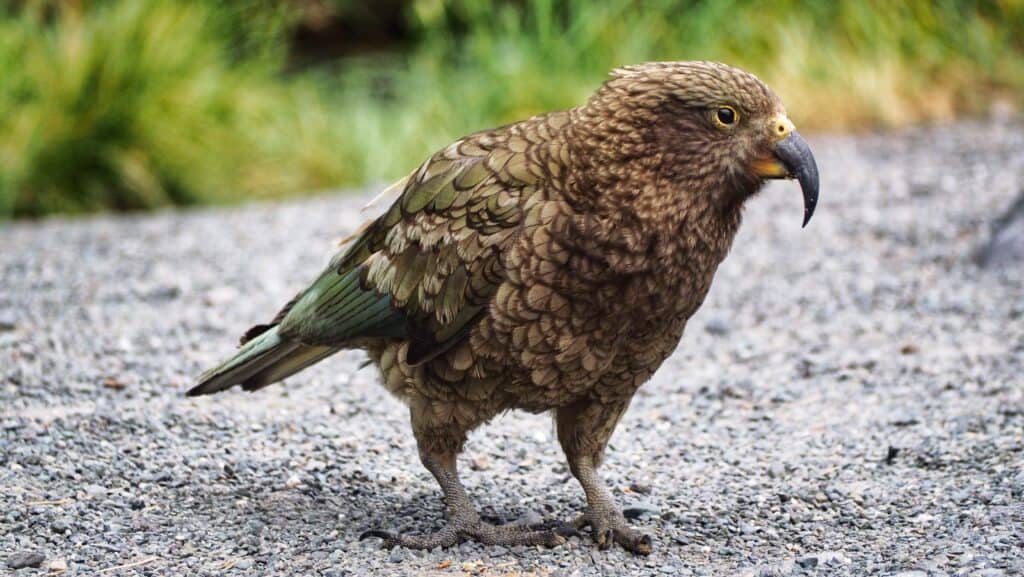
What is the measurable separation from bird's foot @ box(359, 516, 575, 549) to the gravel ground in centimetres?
4

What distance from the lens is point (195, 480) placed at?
Result: 3.98 meters

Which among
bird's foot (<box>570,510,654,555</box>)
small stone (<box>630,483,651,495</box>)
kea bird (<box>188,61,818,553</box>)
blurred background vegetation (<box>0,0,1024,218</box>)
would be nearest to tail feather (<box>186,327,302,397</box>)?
kea bird (<box>188,61,818,553</box>)

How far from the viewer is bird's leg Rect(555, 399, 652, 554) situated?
3.55 meters

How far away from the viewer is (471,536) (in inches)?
142

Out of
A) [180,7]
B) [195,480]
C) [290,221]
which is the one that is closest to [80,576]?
[195,480]

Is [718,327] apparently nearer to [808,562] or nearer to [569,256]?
[808,562]

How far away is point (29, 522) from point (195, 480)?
55cm

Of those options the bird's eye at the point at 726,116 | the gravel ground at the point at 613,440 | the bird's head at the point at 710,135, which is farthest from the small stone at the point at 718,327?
the bird's eye at the point at 726,116

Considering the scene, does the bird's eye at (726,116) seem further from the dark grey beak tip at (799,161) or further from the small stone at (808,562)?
the small stone at (808,562)

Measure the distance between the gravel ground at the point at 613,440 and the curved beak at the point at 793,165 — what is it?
3.41ft

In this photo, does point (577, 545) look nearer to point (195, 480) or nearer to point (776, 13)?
point (195, 480)

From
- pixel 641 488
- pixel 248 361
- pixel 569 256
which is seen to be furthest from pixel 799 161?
pixel 248 361

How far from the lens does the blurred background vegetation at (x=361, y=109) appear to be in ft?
30.2

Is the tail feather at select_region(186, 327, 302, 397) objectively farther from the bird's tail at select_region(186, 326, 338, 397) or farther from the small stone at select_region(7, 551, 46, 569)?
the small stone at select_region(7, 551, 46, 569)
